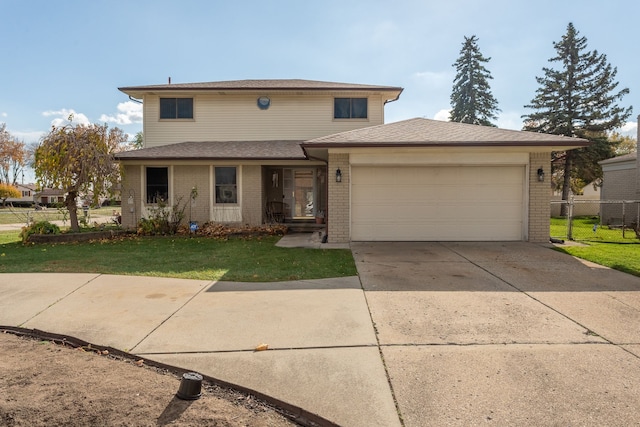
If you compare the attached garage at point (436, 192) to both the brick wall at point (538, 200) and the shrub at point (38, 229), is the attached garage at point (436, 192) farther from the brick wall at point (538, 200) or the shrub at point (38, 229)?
the shrub at point (38, 229)

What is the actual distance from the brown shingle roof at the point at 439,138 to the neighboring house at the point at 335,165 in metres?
0.03

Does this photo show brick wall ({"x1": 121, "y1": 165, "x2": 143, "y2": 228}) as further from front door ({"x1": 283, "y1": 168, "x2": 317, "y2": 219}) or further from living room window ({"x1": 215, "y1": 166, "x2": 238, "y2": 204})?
front door ({"x1": 283, "y1": 168, "x2": 317, "y2": 219})

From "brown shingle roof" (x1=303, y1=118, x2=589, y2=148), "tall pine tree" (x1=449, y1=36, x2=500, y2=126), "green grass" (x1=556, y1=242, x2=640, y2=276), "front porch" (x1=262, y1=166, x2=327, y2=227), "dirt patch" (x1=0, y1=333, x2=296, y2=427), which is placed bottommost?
"dirt patch" (x1=0, y1=333, x2=296, y2=427)

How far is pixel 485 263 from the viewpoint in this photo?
7.92m

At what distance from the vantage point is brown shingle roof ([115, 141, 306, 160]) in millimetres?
13117

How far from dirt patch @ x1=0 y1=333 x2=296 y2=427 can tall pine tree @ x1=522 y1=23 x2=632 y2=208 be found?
3275cm

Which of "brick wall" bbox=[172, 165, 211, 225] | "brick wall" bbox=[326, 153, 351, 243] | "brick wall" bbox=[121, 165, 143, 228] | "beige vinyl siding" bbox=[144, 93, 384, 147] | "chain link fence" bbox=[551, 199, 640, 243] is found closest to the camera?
"brick wall" bbox=[326, 153, 351, 243]

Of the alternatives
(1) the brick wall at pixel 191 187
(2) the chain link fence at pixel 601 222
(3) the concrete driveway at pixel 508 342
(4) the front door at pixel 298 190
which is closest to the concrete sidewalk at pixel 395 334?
(3) the concrete driveway at pixel 508 342

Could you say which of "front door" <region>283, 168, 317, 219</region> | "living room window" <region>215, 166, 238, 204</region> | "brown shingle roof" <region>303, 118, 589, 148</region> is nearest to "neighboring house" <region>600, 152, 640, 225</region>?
"brown shingle roof" <region>303, 118, 589, 148</region>

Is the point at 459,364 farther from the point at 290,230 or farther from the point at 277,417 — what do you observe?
the point at 290,230

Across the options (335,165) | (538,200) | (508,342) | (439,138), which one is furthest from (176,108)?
(508,342)

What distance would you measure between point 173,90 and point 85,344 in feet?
44.1

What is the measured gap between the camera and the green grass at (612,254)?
7531 millimetres

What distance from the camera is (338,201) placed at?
35.2ft
